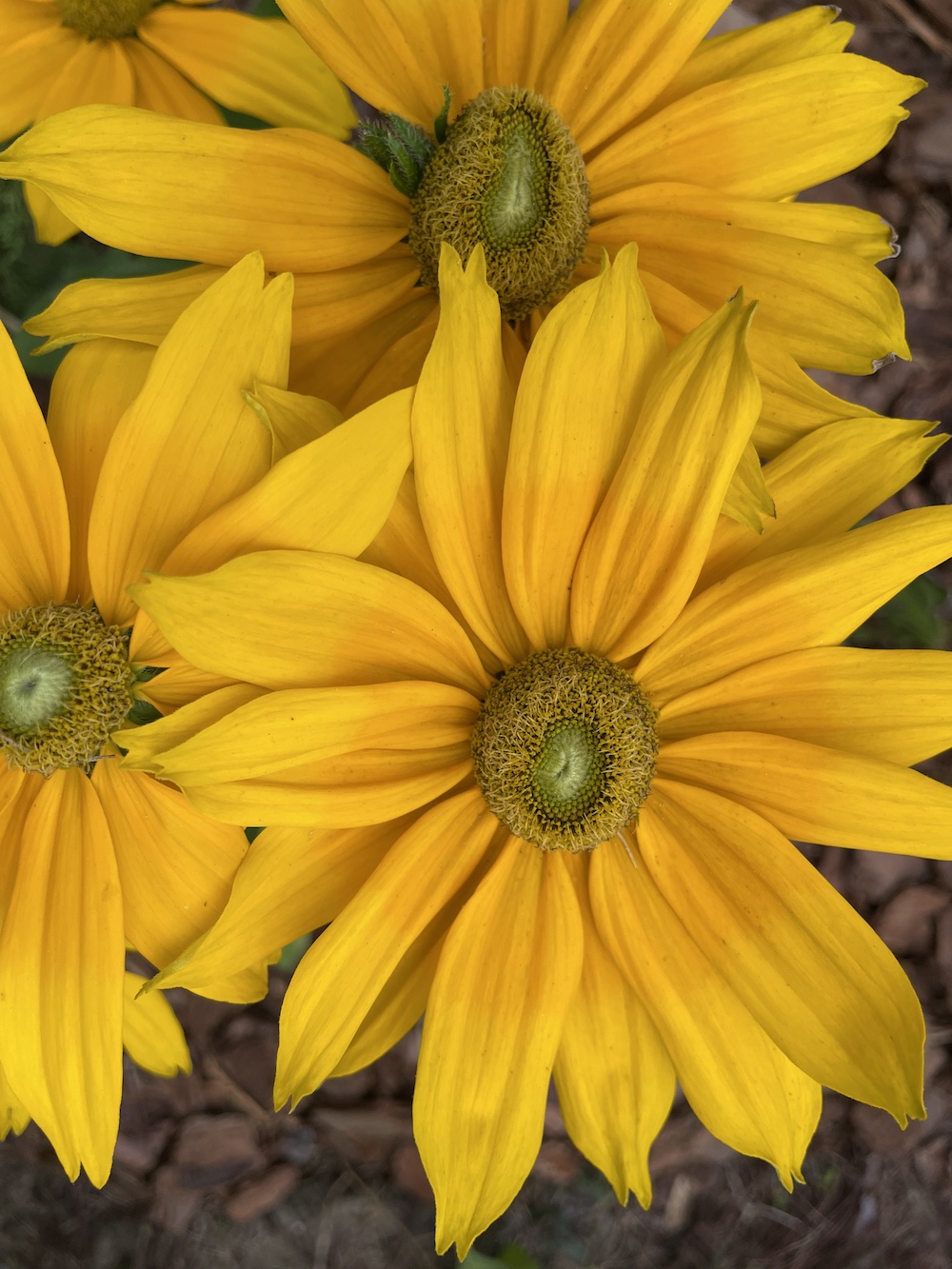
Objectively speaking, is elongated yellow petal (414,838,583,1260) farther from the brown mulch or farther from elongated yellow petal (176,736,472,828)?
the brown mulch

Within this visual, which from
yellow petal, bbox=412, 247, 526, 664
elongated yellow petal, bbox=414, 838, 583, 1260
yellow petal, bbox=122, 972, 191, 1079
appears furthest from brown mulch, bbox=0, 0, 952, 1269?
yellow petal, bbox=412, 247, 526, 664

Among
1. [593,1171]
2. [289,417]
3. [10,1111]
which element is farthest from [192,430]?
[593,1171]

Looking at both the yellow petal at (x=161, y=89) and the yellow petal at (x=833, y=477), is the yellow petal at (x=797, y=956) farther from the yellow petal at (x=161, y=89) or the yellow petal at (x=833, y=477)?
the yellow petal at (x=161, y=89)

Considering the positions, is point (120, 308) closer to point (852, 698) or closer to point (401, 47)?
point (401, 47)

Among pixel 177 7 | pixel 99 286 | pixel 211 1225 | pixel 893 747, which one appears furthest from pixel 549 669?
pixel 211 1225

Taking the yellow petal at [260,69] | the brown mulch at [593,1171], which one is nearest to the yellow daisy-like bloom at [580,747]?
the yellow petal at [260,69]
